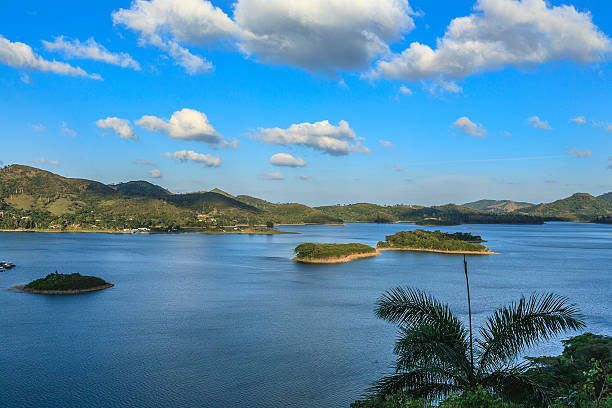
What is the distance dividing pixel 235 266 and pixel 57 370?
238 ft

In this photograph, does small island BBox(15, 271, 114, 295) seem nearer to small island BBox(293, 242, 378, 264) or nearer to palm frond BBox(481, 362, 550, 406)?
small island BBox(293, 242, 378, 264)

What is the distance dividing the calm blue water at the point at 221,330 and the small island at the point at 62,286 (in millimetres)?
2817

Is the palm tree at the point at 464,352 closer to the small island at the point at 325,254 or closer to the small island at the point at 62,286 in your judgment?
the small island at the point at 62,286

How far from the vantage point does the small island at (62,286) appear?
68000mm

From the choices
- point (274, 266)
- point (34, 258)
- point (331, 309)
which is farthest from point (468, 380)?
point (34, 258)

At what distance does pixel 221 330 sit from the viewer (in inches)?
1845

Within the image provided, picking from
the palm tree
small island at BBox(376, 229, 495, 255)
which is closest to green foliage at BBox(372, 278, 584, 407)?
the palm tree

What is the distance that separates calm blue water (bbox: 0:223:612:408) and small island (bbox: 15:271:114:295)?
2.82 m

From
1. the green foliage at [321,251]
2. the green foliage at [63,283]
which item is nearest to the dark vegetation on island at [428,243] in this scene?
the green foliage at [321,251]

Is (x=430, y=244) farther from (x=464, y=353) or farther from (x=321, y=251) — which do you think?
(x=464, y=353)

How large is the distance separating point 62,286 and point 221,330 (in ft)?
119

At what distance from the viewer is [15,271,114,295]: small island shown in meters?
68.0

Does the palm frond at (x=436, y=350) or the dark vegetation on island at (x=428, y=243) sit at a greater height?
the palm frond at (x=436, y=350)

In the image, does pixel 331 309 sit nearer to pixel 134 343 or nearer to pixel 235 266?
pixel 134 343
